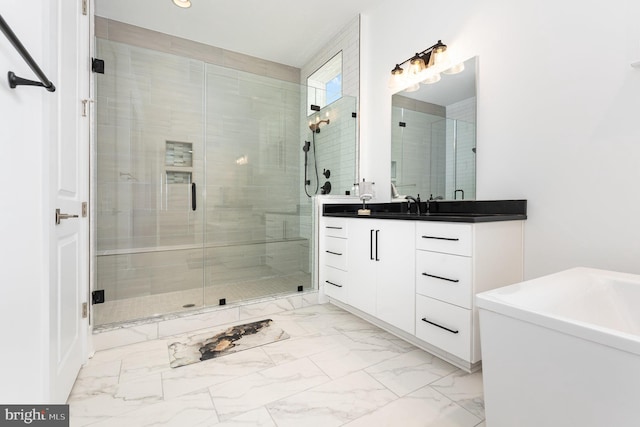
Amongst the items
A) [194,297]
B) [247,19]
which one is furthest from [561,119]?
[247,19]

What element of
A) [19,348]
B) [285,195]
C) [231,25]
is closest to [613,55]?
[285,195]

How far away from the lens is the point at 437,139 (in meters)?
2.47

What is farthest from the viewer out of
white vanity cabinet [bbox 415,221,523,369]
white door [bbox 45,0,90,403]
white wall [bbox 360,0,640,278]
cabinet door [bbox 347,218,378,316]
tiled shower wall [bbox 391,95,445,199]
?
tiled shower wall [bbox 391,95,445,199]

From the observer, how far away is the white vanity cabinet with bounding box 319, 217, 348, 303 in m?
2.63

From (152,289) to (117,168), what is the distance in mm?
1064

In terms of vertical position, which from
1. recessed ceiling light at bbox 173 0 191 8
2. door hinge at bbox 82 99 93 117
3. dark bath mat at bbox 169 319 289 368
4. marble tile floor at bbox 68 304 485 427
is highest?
recessed ceiling light at bbox 173 0 191 8

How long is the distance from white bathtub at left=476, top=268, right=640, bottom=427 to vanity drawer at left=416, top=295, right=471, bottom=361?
508 millimetres

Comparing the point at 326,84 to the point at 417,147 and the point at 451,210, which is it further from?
the point at 451,210

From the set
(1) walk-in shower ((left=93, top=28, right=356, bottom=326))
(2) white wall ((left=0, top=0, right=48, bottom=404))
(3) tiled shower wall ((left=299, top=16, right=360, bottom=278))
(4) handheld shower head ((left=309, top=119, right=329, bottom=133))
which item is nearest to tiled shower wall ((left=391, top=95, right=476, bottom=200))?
(3) tiled shower wall ((left=299, top=16, right=360, bottom=278))

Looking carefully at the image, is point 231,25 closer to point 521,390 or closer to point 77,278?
point 77,278

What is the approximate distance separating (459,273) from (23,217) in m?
1.90

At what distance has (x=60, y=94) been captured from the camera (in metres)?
1.30

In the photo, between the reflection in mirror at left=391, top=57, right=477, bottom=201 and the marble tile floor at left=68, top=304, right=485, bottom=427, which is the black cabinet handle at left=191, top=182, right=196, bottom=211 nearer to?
the marble tile floor at left=68, top=304, right=485, bottom=427

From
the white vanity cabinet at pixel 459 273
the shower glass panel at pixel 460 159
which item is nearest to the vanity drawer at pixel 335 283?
the white vanity cabinet at pixel 459 273
